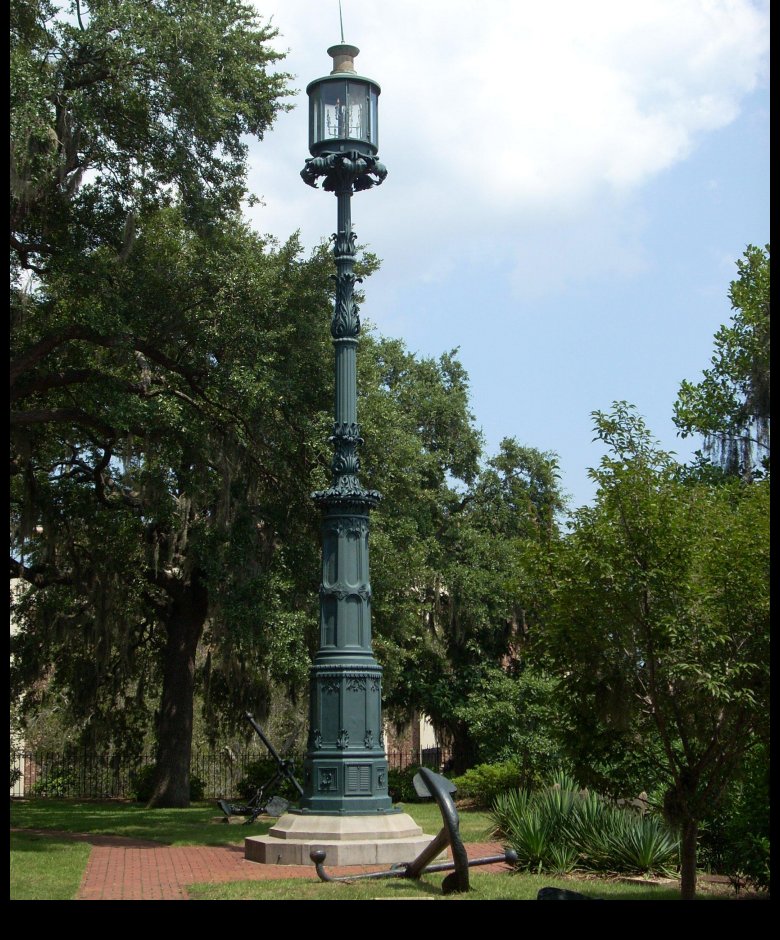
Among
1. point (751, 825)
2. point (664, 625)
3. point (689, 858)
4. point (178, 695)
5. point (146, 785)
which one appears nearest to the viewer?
point (664, 625)

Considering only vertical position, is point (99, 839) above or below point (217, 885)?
below

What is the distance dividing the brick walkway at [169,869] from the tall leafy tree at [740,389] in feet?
32.7

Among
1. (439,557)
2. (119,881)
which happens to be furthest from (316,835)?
(439,557)

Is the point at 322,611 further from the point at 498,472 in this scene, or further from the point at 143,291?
the point at 498,472

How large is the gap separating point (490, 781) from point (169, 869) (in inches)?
422

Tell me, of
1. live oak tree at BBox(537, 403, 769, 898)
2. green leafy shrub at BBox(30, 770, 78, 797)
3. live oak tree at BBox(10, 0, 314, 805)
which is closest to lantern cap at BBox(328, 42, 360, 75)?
live oak tree at BBox(10, 0, 314, 805)

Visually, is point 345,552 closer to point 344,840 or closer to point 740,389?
point 344,840

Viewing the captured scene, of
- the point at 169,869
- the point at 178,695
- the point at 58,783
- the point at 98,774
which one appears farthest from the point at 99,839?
the point at 58,783

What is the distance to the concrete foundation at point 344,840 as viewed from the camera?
39.7 feet

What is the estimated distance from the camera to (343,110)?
575 inches

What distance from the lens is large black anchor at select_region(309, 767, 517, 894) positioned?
32.1 feet

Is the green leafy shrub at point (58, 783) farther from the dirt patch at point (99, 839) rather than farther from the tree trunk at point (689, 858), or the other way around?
the tree trunk at point (689, 858)

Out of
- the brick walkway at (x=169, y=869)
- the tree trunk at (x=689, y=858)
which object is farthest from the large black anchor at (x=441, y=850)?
the tree trunk at (x=689, y=858)
